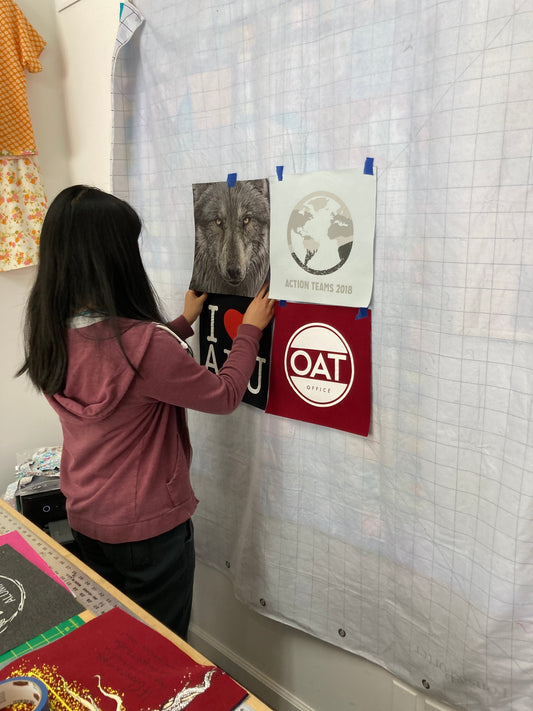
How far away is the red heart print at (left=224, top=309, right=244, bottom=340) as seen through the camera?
4.28ft

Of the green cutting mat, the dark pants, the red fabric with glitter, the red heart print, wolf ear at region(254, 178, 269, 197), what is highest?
wolf ear at region(254, 178, 269, 197)

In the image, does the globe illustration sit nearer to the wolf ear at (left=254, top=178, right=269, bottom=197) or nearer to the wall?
the wolf ear at (left=254, top=178, right=269, bottom=197)

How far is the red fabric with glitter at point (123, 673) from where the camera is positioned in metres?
0.70

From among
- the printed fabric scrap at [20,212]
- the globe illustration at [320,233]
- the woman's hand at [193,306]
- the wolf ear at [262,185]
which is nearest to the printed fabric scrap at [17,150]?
the printed fabric scrap at [20,212]

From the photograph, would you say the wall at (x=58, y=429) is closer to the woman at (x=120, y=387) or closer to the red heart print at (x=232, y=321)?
the woman at (x=120, y=387)

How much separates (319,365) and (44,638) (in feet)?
2.31

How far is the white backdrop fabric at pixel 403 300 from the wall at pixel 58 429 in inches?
4.8

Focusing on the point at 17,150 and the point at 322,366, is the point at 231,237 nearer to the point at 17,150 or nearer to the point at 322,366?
the point at 322,366

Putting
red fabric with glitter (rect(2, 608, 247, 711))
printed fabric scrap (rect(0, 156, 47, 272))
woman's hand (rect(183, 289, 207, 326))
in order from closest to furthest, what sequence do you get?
red fabric with glitter (rect(2, 608, 247, 711)) < woman's hand (rect(183, 289, 207, 326)) < printed fabric scrap (rect(0, 156, 47, 272))

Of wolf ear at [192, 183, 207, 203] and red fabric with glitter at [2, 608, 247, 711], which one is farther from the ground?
wolf ear at [192, 183, 207, 203]

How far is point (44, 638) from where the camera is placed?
851 mm

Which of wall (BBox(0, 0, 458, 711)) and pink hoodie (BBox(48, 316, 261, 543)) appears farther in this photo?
wall (BBox(0, 0, 458, 711))

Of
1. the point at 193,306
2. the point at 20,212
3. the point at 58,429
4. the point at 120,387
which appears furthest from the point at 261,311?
the point at 58,429

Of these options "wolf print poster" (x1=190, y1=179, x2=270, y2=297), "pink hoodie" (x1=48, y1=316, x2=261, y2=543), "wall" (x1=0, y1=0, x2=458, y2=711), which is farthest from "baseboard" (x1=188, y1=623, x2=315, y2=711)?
"wolf print poster" (x1=190, y1=179, x2=270, y2=297)
